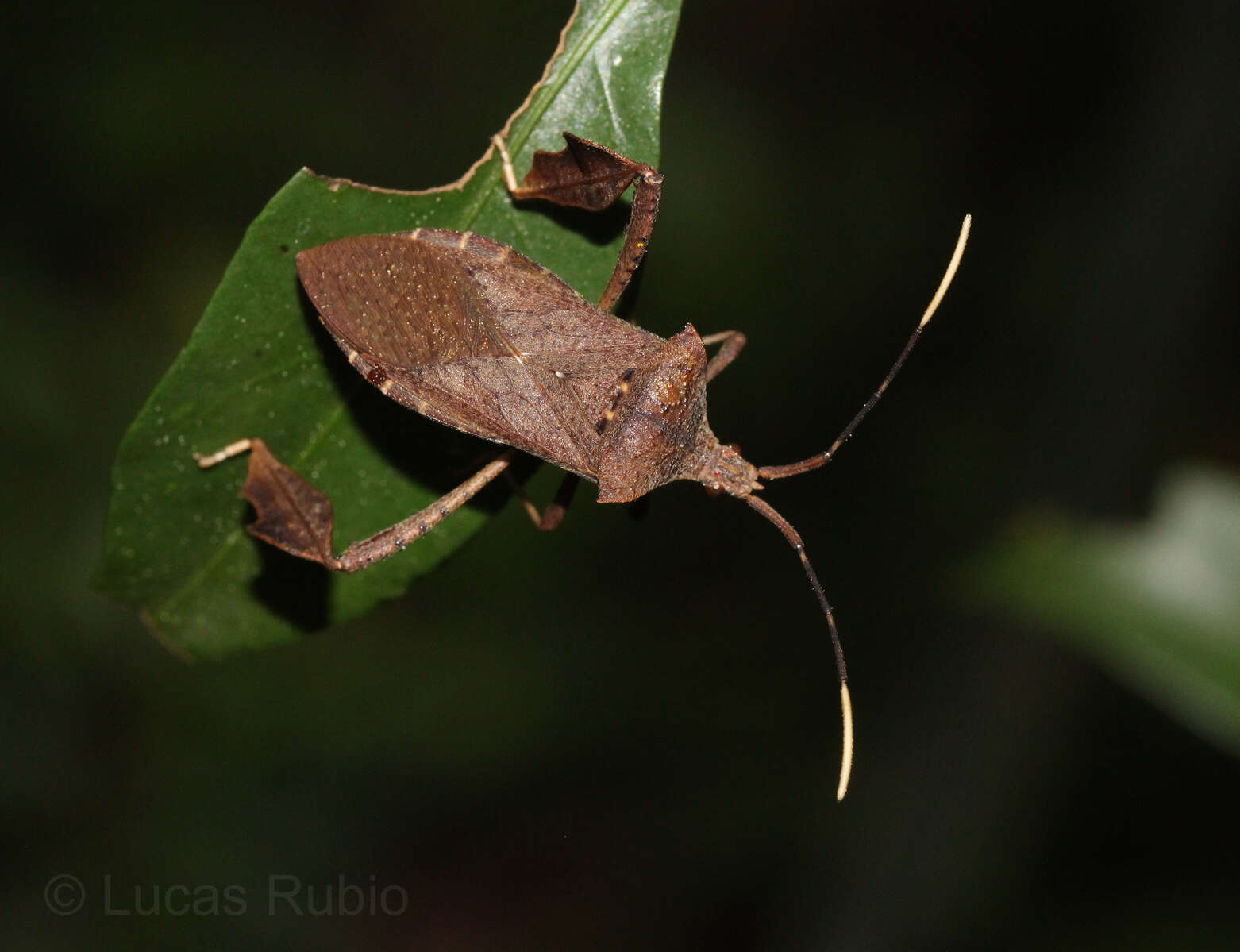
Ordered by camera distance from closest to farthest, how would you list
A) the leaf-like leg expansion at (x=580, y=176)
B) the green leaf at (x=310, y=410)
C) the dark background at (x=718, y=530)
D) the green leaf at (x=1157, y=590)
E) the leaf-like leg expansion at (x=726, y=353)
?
1. the green leaf at (x=310, y=410)
2. the leaf-like leg expansion at (x=580, y=176)
3. the green leaf at (x=1157, y=590)
4. the leaf-like leg expansion at (x=726, y=353)
5. the dark background at (x=718, y=530)

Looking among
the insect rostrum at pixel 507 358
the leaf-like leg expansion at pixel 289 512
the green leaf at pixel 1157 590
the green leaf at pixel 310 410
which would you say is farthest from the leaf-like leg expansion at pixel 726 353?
the leaf-like leg expansion at pixel 289 512

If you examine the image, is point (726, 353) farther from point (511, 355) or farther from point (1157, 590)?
point (1157, 590)

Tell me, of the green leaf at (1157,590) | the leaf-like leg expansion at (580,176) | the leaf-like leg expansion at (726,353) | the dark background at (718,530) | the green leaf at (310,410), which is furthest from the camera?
the dark background at (718,530)

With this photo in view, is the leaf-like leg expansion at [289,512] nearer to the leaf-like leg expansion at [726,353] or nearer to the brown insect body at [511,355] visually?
the brown insect body at [511,355]

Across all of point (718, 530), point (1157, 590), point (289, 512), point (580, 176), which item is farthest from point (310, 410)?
point (718, 530)

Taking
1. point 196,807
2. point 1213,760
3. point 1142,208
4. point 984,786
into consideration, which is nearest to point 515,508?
point 196,807

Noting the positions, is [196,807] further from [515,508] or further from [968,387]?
[968,387]

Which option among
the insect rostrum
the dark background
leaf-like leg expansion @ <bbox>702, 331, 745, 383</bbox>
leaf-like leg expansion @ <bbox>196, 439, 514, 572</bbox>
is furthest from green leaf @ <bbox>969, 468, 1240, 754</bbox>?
leaf-like leg expansion @ <bbox>196, 439, 514, 572</bbox>
